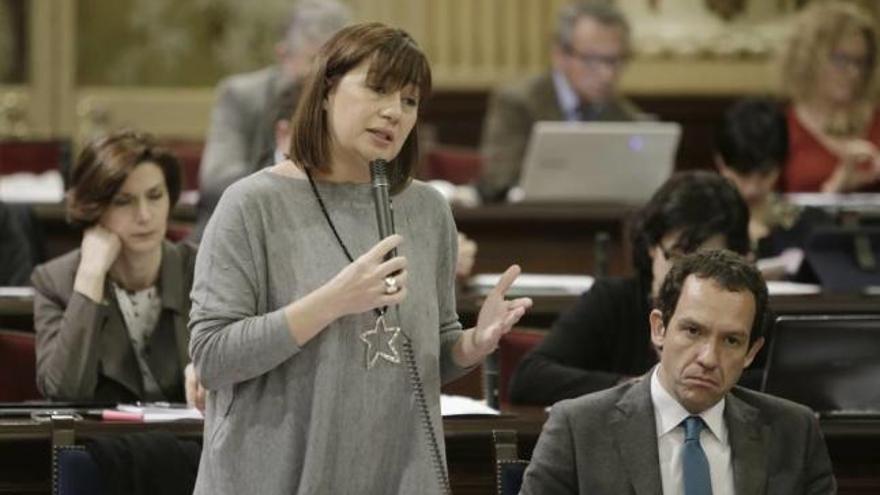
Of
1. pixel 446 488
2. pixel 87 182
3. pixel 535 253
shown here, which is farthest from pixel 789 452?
pixel 535 253

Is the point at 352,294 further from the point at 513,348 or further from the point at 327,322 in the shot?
the point at 513,348

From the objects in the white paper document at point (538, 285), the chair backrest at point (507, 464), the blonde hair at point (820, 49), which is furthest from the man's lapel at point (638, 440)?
the blonde hair at point (820, 49)

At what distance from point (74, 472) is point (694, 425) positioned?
1.19 m

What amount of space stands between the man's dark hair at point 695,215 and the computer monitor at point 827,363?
503mm

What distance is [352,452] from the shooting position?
353 cm

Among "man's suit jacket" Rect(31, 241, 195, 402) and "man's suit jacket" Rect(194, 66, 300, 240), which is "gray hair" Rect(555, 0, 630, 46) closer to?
"man's suit jacket" Rect(194, 66, 300, 240)

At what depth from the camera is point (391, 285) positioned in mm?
3406

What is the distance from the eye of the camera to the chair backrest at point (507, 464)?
4059 millimetres

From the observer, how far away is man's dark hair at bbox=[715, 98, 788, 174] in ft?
22.3

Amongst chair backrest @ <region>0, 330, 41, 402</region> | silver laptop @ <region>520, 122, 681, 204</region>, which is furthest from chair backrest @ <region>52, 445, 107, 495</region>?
silver laptop @ <region>520, 122, 681, 204</region>

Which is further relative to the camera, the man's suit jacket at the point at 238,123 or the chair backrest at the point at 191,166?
the chair backrest at the point at 191,166

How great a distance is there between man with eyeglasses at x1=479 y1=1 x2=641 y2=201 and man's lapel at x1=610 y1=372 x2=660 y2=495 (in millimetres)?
4867

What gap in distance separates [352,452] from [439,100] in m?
7.34

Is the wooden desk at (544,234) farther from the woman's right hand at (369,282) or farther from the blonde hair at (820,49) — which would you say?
the woman's right hand at (369,282)
